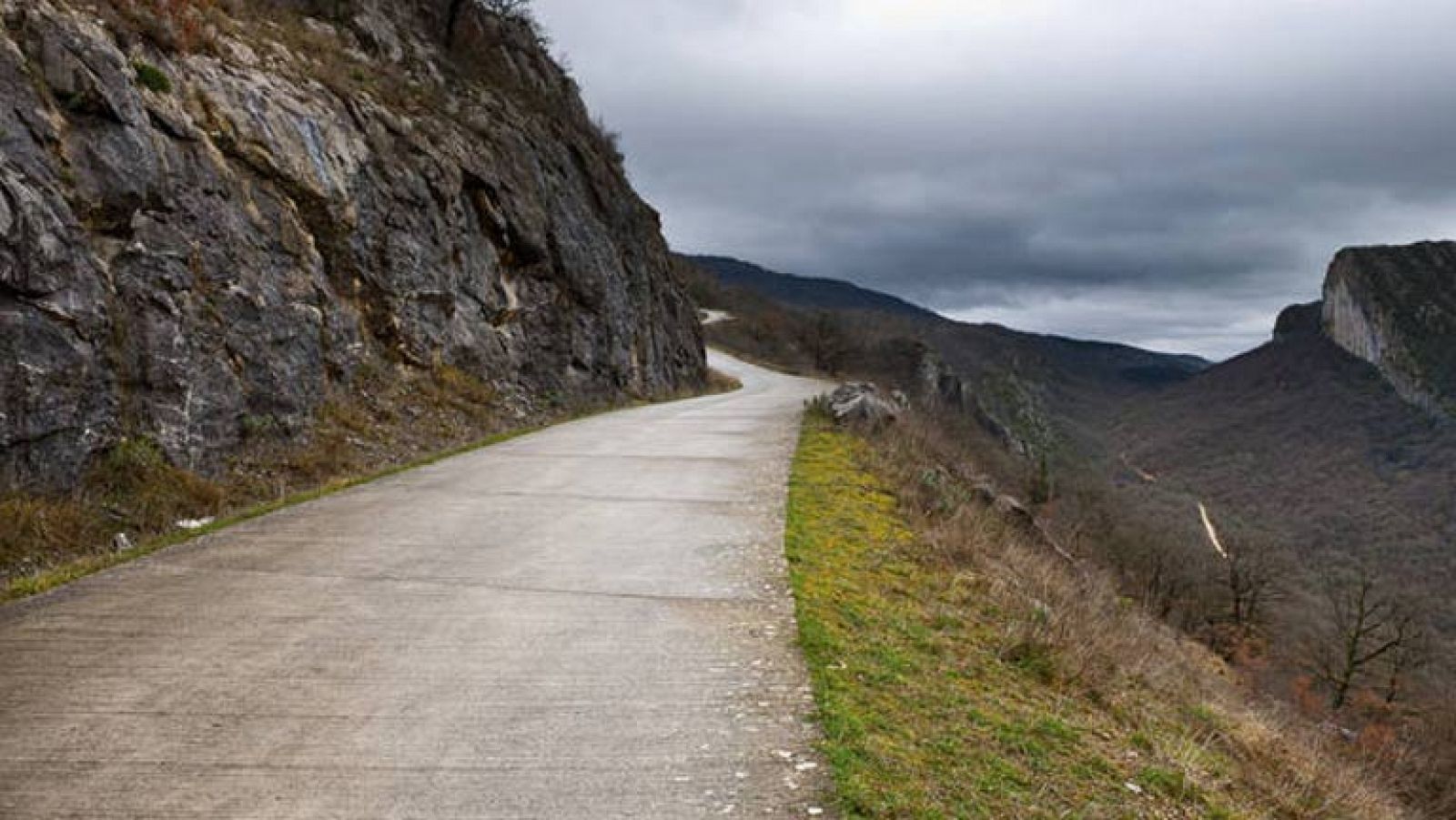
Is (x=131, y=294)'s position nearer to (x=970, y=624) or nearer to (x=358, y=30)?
(x=970, y=624)

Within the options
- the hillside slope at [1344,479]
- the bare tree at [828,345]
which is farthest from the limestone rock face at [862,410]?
the hillside slope at [1344,479]

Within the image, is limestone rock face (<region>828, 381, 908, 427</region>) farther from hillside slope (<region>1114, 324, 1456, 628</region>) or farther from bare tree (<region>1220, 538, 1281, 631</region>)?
hillside slope (<region>1114, 324, 1456, 628</region>)

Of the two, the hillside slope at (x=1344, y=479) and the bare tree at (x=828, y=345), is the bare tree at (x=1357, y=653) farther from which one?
the bare tree at (x=828, y=345)

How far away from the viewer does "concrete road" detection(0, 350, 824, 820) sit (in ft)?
13.4

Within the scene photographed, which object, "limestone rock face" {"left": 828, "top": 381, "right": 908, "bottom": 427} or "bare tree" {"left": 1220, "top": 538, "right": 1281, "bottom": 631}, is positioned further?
"bare tree" {"left": 1220, "top": 538, "right": 1281, "bottom": 631}

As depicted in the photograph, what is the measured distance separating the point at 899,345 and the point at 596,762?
92.3 metres

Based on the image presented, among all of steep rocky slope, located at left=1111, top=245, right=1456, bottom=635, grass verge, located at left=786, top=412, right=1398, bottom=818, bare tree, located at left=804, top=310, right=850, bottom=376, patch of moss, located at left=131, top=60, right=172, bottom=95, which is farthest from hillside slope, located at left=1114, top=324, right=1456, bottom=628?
patch of moss, located at left=131, top=60, right=172, bottom=95

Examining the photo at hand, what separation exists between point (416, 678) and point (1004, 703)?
3.52 meters

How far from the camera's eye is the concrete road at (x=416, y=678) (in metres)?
4.10

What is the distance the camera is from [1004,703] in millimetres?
5754

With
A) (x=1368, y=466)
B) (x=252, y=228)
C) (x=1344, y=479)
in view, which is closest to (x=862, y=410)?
(x=252, y=228)

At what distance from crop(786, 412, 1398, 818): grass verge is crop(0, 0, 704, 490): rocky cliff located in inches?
264

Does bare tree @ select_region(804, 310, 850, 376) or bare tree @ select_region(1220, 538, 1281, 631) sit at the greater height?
bare tree @ select_region(804, 310, 850, 376)

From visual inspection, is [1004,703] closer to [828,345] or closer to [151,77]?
[151,77]
